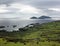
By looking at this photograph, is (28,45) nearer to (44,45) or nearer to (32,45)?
(32,45)

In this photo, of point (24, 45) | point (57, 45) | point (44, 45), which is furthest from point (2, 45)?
point (57, 45)

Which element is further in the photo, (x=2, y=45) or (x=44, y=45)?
(x=44, y=45)

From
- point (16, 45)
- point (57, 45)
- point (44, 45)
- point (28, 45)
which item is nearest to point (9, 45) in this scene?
point (16, 45)

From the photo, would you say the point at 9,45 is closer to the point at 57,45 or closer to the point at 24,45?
the point at 24,45

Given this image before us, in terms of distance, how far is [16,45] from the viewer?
200ft

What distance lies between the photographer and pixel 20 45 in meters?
60.1

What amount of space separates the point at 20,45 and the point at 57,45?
12.4 m

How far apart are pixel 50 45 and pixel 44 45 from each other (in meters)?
1.96

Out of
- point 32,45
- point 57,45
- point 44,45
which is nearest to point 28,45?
point 32,45

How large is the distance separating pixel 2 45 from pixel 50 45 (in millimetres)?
15642

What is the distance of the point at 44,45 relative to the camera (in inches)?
2443

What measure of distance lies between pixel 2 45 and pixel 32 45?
956 cm

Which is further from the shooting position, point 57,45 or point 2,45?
point 57,45

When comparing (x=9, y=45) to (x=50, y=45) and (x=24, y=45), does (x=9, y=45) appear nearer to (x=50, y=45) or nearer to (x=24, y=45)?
(x=24, y=45)
